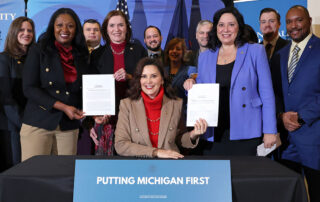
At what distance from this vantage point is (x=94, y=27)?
185 inches

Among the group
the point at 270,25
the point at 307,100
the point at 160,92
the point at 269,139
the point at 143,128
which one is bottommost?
the point at 269,139

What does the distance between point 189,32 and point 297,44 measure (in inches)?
135

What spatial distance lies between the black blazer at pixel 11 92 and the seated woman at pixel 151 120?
1.62 m

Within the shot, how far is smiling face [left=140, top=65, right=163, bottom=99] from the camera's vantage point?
2.74m

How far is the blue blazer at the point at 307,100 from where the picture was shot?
3.28m

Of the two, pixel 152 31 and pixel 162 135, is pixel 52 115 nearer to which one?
pixel 162 135

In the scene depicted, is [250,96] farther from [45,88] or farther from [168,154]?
[45,88]

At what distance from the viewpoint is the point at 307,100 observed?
130 inches

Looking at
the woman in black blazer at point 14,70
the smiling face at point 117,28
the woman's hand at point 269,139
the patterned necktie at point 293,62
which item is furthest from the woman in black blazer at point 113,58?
the patterned necktie at point 293,62

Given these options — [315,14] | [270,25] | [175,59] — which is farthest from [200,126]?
[315,14]

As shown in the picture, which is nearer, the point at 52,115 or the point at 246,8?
the point at 52,115

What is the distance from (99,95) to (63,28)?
78 cm

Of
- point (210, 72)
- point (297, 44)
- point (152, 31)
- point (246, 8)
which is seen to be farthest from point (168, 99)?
point (246, 8)

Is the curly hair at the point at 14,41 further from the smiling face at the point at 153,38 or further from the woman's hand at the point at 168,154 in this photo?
the woman's hand at the point at 168,154
